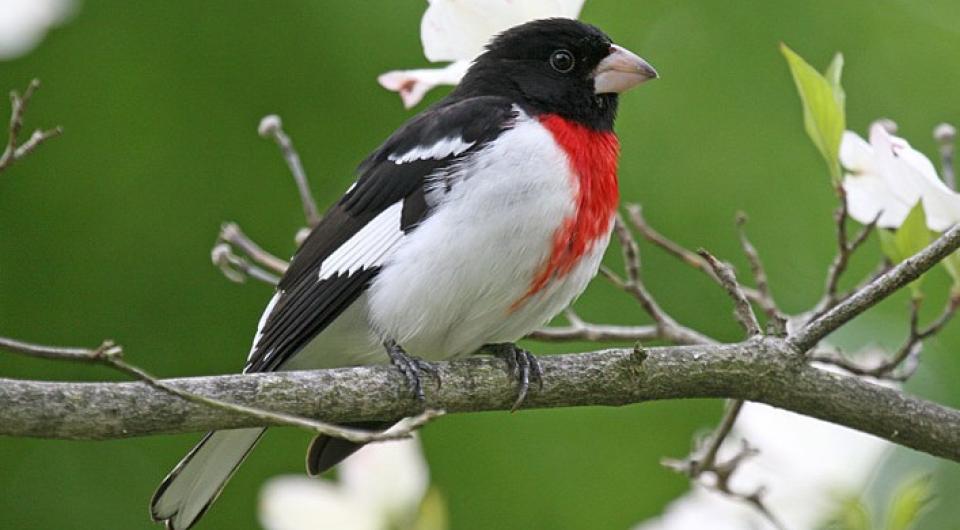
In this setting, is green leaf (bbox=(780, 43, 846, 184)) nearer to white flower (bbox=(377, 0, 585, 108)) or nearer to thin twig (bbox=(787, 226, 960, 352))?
thin twig (bbox=(787, 226, 960, 352))

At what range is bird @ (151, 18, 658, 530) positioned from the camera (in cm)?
319

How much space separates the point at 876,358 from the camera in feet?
10.9

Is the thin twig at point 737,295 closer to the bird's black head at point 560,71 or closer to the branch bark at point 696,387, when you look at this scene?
the branch bark at point 696,387

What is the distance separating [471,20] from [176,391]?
1093 mm

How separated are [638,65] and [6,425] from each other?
1823mm

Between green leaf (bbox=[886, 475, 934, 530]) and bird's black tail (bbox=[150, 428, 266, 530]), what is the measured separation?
132 cm

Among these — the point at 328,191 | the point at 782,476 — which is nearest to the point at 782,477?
the point at 782,476

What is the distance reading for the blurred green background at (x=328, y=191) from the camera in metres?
4.80

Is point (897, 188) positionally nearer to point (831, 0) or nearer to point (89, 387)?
point (89, 387)

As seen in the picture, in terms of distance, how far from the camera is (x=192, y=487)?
3170mm

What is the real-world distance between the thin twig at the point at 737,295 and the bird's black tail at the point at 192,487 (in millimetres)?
1050

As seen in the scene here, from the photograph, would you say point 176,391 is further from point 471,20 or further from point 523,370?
point 471,20

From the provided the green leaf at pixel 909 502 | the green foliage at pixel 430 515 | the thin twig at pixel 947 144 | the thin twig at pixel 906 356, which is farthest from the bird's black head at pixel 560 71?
the green leaf at pixel 909 502

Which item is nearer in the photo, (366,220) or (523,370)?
(523,370)
